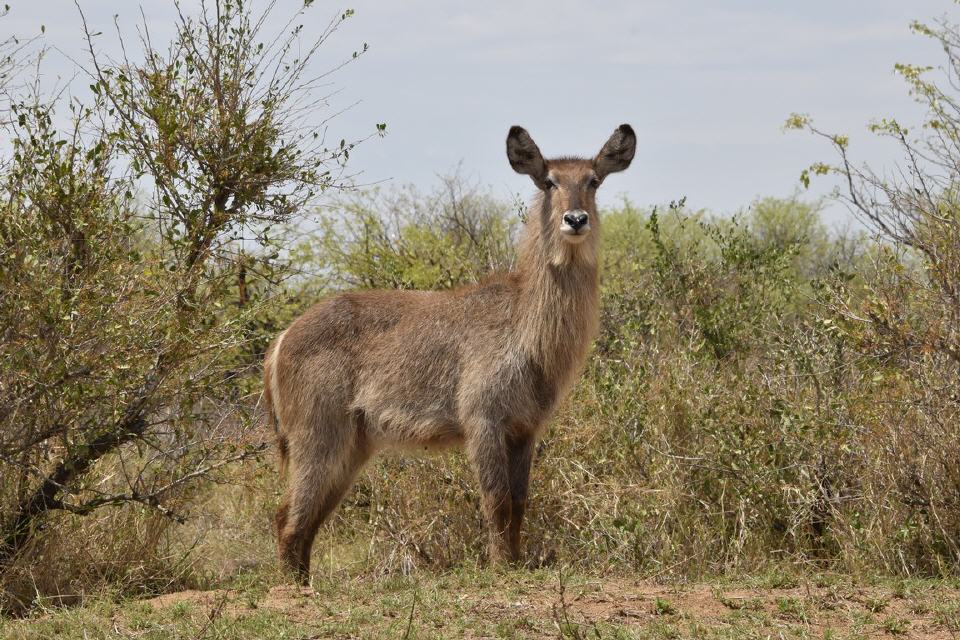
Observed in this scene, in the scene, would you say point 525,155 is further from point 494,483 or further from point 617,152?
point 494,483

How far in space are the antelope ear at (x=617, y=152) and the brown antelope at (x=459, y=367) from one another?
0.02 metres

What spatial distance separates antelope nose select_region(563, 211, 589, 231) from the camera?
21.3ft

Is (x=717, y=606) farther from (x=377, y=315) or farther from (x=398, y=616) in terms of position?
(x=377, y=315)

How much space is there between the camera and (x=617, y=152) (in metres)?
7.30

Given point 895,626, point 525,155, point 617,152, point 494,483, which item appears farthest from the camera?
point 617,152

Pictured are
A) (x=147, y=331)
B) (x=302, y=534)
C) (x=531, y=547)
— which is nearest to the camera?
(x=147, y=331)

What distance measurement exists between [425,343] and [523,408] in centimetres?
74

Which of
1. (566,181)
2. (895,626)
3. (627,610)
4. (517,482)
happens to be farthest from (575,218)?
(895,626)

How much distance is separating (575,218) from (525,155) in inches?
29.2

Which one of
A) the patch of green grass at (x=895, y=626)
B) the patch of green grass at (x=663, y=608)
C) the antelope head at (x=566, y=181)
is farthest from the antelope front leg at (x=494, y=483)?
the patch of green grass at (x=895, y=626)

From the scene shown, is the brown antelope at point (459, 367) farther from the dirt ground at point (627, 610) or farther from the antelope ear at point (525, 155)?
the dirt ground at point (627, 610)

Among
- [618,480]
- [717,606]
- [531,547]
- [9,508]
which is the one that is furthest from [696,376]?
[9,508]

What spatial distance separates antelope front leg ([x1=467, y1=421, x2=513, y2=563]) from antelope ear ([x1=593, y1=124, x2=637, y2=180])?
5.90ft

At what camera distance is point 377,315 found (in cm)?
713
